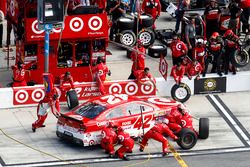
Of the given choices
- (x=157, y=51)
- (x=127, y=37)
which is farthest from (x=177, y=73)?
(x=127, y=37)

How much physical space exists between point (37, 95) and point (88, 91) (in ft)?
5.62

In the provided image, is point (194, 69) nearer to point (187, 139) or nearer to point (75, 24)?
point (75, 24)

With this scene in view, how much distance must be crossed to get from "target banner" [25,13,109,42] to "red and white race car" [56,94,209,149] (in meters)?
4.70

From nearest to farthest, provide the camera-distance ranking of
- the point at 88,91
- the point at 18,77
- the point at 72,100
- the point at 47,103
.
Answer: the point at 47,103, the point at 72,100, the point at 18,77, the point at 88,91

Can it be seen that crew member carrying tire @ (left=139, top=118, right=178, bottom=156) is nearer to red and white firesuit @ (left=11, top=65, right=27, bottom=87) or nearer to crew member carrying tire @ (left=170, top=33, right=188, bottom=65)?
red and white firesuit @ (left=11, top=65, right=27, bottom=87)

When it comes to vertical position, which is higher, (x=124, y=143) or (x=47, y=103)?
(x=47, y=103)

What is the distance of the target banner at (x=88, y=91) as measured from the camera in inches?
1309

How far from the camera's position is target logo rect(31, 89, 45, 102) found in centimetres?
3331

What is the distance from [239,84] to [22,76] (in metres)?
7.29

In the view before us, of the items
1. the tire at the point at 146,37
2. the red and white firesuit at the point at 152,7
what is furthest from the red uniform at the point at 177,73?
the red and white firesuit at the point at 152,7

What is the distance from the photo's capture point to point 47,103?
3112cm

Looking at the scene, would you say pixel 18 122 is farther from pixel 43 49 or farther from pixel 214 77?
pixel 214 77

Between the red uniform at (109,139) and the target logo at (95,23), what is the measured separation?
6.50 metres

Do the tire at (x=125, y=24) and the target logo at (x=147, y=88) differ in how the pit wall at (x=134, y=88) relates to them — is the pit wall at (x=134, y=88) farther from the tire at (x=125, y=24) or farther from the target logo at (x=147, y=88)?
the tire at (x=125, y=24)
